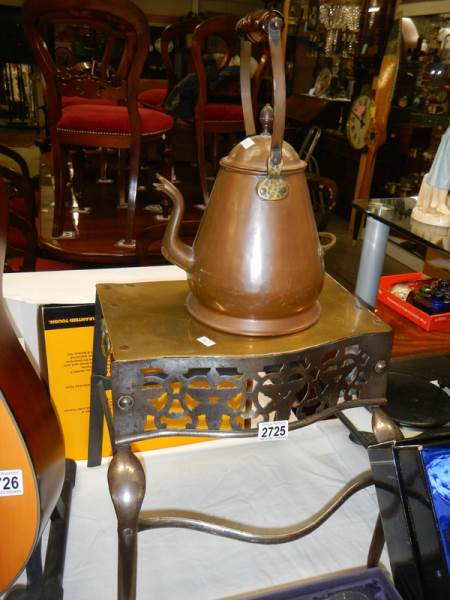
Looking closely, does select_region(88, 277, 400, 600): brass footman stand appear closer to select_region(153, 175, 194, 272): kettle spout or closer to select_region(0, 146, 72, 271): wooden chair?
select_region(153, 175, 194, 272): kettle spout

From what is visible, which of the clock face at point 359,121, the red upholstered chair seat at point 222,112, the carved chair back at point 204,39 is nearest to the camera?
the carved chair back at point 204,39

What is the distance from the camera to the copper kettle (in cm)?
54

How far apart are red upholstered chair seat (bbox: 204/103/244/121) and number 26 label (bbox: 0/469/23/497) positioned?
1.62 metres

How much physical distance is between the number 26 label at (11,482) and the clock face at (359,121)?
3.09 m

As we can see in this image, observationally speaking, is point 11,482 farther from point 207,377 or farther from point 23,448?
point 207,377

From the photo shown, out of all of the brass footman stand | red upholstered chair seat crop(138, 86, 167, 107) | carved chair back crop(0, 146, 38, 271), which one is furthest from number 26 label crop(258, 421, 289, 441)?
red upholstered chair seat crop(138, 86, 167, 107)

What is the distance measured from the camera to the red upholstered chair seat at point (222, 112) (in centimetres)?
191

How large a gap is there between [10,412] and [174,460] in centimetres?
49

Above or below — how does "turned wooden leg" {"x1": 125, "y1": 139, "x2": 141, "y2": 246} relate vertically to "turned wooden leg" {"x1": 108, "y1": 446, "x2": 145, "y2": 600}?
above

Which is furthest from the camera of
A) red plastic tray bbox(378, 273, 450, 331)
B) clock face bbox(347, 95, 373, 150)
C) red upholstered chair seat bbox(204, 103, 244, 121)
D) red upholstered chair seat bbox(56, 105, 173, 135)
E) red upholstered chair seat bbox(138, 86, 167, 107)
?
clock face bbox(347, 95, 373, 150)

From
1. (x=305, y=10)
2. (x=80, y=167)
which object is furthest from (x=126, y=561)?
(x=305, y=10)

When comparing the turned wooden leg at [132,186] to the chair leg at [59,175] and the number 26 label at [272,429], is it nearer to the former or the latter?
the chair leg at [59,175]

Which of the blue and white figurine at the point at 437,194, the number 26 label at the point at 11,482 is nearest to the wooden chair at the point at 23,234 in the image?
the number 26 label at the point at 11,482

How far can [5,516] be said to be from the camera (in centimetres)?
54
